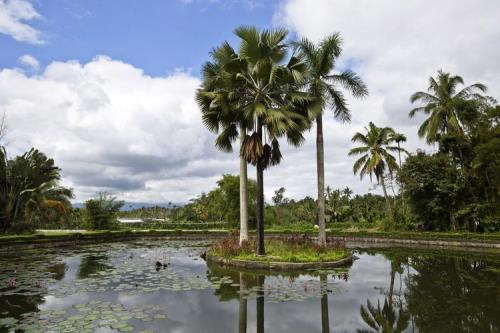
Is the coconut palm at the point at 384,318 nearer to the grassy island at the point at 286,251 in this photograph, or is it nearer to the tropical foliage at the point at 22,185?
the grassy island at the point at 286,251

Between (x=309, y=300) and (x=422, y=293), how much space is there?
3450mm

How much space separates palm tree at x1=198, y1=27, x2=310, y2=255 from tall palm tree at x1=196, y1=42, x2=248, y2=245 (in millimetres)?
41

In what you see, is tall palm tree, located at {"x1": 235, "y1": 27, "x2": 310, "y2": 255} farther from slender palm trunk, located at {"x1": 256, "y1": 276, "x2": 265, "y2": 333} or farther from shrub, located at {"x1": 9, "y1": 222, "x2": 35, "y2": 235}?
shrub, located at {"x1": 9, "y1": 222, "x2": 35, "y2": 235}

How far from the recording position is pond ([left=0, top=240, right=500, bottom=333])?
288 inches

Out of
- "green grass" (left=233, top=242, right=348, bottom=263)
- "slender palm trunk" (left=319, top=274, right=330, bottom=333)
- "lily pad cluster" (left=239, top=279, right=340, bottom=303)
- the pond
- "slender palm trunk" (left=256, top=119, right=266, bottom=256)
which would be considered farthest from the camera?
"slender palm trunk" (left=256, top=119, right=266, bottom=256)

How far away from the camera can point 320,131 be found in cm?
1856

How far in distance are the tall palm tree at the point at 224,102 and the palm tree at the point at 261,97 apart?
4 cm

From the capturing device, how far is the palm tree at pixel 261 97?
14.8 meters

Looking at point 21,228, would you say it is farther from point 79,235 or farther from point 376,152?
point 376,152

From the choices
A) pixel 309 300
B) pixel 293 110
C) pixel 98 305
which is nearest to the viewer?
pixel 98 305

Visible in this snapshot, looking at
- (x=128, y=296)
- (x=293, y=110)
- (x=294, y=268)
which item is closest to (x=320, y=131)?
(x=293, y=110)

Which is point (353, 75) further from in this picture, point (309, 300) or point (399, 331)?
point (399, 331)

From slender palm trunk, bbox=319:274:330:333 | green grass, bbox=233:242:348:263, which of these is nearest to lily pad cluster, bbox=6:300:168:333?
slender palm trunk, bbox=319:274:330:333

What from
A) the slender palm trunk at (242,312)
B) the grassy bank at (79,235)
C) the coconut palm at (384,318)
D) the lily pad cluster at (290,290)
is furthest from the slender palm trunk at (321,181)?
the grassy bank at (79,235)
